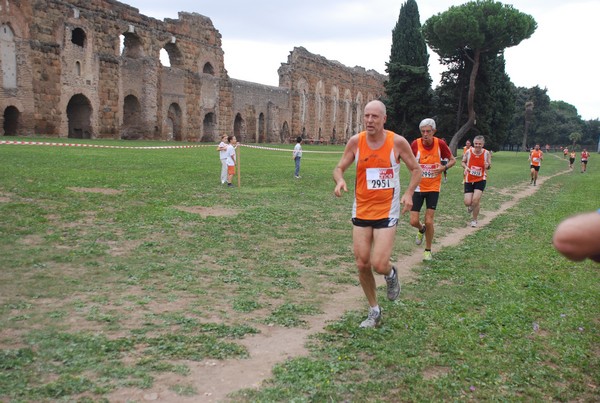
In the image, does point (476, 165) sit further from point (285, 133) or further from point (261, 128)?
point (285, 133)

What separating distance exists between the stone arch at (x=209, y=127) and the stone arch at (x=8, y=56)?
56.5 ft

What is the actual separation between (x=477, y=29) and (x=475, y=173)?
3145 centimetres

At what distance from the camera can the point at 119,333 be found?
466 cm

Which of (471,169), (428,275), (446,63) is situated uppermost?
(446,63)

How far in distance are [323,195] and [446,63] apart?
34234mm

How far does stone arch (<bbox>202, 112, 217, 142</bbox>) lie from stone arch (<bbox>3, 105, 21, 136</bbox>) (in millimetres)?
16598

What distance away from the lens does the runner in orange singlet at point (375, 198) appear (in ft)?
17.3

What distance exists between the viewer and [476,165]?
11.8 meters

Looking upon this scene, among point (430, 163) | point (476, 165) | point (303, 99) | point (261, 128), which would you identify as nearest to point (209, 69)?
point (261, 128)

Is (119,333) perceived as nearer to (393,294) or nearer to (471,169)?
(393,294)

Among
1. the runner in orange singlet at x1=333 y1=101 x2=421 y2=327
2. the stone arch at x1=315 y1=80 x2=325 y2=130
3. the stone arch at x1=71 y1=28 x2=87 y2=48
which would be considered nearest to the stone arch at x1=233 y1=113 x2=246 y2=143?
the stone arch at x1=315 y1=80 x2=325 y2=130

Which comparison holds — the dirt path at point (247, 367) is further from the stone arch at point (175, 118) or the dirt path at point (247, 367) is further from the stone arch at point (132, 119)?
the stone arch at point (175, 118)

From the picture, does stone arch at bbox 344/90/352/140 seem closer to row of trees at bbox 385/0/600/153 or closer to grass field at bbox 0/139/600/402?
row of trees at bbox 385/0/600/153

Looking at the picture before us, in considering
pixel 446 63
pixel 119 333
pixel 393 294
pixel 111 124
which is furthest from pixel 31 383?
pixel 446 63
